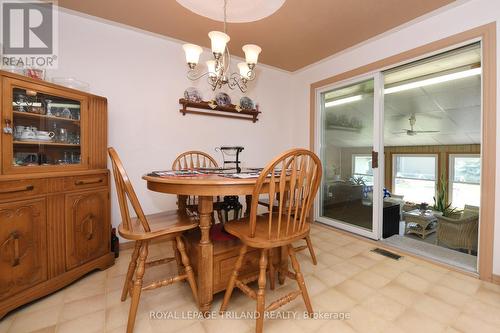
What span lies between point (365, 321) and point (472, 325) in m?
0.61

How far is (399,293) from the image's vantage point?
61.5 inches

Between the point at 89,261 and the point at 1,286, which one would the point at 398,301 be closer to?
the point at 89,261

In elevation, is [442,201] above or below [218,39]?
below

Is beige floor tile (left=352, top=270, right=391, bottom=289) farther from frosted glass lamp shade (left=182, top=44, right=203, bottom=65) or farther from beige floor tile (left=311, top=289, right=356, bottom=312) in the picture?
frosted glass lamp shade (left=182, top=44, right=203, bottom=65)

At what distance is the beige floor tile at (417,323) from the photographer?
1216 mm

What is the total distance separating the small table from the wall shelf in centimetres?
372

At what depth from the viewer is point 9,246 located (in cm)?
134

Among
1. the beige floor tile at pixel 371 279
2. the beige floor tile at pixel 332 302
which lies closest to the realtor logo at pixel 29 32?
the beige floor tile at pixel 332 302

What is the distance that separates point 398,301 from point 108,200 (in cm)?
243

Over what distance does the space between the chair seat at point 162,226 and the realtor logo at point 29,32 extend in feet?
5.68

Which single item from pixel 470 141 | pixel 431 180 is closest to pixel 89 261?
pixel 470 141

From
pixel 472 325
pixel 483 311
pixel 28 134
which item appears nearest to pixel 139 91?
pixel 28 134

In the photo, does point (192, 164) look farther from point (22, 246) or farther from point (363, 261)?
point (363, 261)

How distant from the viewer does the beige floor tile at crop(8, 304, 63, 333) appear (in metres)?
1.23
